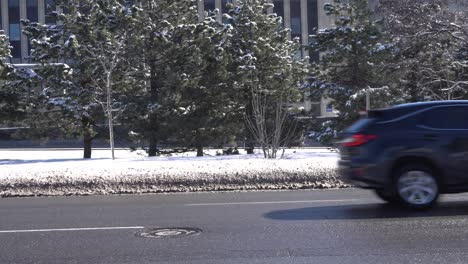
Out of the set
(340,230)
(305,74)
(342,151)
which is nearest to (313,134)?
(305,74)

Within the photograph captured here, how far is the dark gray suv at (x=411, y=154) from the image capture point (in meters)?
9.06

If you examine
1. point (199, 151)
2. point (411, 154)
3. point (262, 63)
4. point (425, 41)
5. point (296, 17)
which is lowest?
point (199, 151)

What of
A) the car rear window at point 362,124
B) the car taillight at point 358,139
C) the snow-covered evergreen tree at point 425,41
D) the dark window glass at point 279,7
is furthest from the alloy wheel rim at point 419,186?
the dark window glass at point 279,7

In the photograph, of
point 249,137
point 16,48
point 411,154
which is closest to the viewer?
point 411,154

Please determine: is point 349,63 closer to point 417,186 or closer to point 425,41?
point 425,41

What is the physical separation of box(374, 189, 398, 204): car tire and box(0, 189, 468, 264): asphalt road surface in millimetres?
182

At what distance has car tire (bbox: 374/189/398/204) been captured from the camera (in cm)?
934

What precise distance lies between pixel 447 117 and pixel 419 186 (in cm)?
124

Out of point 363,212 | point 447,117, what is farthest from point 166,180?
point 447,117

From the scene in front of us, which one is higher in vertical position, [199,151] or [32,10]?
[32,10]

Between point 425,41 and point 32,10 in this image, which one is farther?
point 32,10

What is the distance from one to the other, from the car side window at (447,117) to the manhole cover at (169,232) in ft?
13.7

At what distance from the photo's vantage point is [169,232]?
796 cm

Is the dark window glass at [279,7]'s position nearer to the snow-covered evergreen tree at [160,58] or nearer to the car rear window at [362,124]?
the snow-covered evergreen tree at [160,58]
